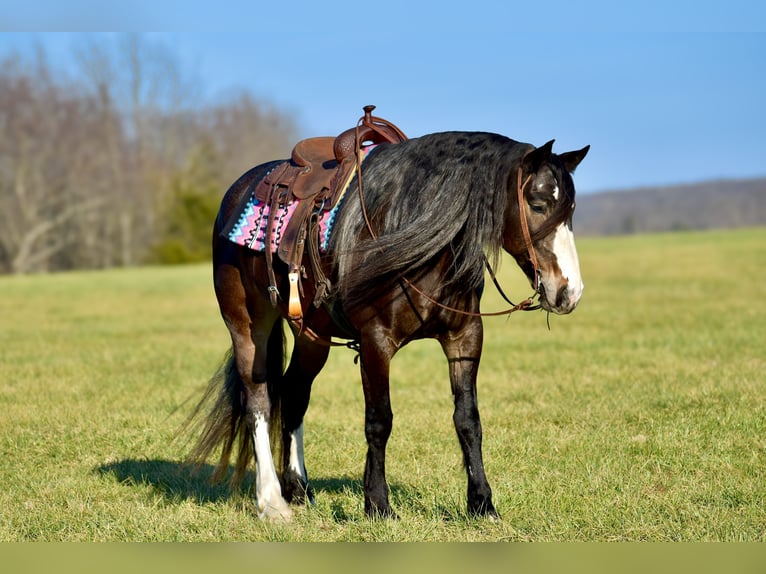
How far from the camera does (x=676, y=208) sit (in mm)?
109500

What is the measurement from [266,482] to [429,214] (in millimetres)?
2040

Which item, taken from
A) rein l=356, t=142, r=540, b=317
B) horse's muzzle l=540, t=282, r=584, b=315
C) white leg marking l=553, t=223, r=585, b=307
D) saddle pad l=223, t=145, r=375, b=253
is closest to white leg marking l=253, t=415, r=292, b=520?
saddle pad l=223, t=145, r=375, b=253

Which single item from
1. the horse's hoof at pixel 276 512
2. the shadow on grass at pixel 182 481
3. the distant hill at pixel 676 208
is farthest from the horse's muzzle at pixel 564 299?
the distant hill at pixel 676 208

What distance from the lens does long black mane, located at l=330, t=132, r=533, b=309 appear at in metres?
4.51

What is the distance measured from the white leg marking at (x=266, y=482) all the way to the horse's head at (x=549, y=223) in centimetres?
207

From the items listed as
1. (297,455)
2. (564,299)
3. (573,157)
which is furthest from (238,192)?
(564,299)

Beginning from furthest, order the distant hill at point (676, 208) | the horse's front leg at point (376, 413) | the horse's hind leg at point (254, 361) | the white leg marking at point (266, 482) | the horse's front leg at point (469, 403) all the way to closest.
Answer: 1. the distant hill at point (676, 208)
2. the horse's hind leg at point (254, 361)
3. the white leg marking at point (266, 482)
4. the horse's front leg at point (469, 403)
5. the horse's front leg at point (376, 413)

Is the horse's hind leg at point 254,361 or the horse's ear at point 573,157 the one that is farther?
the horse's hind leg at point 254,361

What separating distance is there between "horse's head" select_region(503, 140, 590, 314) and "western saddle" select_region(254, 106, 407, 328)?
0.99m

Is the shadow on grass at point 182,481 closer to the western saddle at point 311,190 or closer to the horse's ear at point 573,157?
the western saddle at point 311,190

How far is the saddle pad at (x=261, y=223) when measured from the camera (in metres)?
5.01

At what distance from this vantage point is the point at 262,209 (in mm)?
5559

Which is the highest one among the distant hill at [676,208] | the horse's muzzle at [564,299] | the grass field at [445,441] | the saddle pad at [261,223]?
the distant hill at [676,208]

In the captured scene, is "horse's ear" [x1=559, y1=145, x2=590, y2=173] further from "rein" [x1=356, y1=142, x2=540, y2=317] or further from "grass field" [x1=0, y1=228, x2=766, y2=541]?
"grass field" [x1=0, y1=228, x2=766, y2=541]
